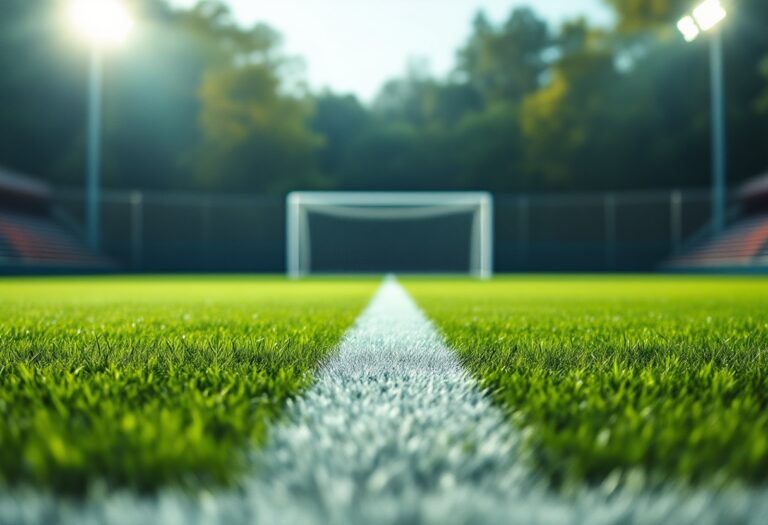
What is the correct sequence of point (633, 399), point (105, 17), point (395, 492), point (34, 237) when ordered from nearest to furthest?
point (395, 492)
point (633, 399)
point (34, 237)
point (105, 17)

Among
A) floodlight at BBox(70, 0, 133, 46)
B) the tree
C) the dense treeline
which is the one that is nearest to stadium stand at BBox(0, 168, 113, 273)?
floodlight at BBox(70, 0, 133, 46)

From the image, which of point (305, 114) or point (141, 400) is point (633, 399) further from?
point (305, 114)

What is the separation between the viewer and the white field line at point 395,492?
2.33ft

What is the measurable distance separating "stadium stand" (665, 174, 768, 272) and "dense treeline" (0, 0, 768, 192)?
492 cm

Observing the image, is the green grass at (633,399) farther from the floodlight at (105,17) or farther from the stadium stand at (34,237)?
the floodlight at (105,17)

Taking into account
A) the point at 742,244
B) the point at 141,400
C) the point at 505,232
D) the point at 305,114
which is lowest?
the point at 141,400

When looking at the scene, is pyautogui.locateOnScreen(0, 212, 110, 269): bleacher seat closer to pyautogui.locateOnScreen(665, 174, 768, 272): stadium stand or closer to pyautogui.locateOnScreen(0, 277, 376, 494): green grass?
pyautogui.locateOnScreen(0, 277, 376, 494): green grass

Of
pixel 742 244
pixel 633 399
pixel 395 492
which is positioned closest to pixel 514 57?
pixel 742 244

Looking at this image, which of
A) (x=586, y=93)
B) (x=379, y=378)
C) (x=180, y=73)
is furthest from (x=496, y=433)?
(x=180, y=73)

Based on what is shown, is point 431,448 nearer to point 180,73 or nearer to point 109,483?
point 109,483

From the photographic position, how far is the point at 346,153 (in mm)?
34562

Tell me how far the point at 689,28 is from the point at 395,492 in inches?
182

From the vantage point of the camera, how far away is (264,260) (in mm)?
25094

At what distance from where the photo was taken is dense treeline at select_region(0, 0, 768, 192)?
2723 centimetres
